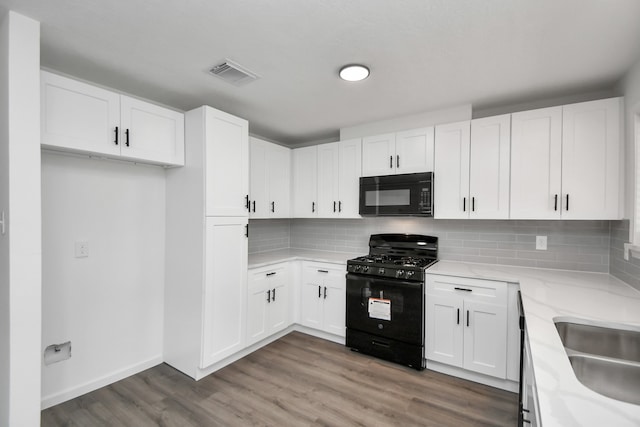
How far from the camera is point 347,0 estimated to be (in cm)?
147

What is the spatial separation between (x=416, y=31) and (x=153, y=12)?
56.1 inches

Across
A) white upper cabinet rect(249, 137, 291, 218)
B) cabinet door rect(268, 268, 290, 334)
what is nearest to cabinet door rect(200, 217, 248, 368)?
cabinet door rect(268, 268, 290, 334)

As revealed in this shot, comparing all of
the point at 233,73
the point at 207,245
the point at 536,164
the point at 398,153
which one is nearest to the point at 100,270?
the point at 207,245

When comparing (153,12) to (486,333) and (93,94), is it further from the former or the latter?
(486,333)

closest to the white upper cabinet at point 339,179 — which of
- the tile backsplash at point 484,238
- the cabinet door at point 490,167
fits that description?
the tile backsplash at point 484,238

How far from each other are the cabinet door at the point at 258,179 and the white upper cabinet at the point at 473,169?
6.09 ft

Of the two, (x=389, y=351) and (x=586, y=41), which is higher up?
(x=586, y=41)

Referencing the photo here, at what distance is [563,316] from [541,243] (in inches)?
60.5

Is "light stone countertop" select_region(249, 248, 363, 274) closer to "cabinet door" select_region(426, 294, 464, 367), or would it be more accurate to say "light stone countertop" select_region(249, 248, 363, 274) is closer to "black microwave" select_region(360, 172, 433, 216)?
"black microwave" select_region(360, 172, 433, 216)

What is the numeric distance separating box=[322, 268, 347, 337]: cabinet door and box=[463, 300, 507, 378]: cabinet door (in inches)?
47.0

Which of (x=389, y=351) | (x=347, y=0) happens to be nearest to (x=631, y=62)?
(x=347, y=0)

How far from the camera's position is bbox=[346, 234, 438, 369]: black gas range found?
107 inches

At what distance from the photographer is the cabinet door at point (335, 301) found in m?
3.24

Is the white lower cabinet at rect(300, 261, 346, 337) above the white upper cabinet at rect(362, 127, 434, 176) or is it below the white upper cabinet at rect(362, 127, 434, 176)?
below
